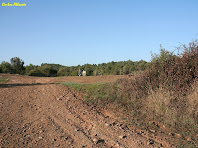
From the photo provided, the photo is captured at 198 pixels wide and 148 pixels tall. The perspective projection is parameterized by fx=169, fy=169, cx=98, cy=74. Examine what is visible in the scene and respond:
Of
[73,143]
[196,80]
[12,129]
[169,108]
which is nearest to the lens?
[73,143]

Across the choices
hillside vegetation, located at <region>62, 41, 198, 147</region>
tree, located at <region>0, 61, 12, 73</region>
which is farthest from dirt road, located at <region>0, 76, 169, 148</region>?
tree, located at <region>0, 61, 12, 73</region>

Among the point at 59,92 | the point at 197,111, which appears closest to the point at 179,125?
the point at 197,111

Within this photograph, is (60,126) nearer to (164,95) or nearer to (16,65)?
(164,95)

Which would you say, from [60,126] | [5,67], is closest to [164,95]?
[60,126]

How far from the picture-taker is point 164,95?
233 inches

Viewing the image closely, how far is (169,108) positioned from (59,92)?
4.95 metres

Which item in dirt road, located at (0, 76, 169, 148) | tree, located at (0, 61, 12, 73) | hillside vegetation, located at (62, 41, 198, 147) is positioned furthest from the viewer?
tree, located at (0, 61, 12, 73)

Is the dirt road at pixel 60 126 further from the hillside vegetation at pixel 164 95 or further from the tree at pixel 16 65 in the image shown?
the tree at pixel 16 65

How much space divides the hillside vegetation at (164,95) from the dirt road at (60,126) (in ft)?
2.87

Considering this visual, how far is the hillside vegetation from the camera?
5020mm

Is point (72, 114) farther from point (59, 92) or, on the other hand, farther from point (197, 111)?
point (197, 111)

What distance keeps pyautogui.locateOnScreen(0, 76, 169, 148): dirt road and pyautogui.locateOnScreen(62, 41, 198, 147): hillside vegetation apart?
87 cm

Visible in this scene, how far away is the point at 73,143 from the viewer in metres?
3.78

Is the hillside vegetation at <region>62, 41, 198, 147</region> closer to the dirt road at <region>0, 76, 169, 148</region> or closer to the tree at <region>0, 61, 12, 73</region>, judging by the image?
the dirt road at <region>0, 76, 169, 148</region>
